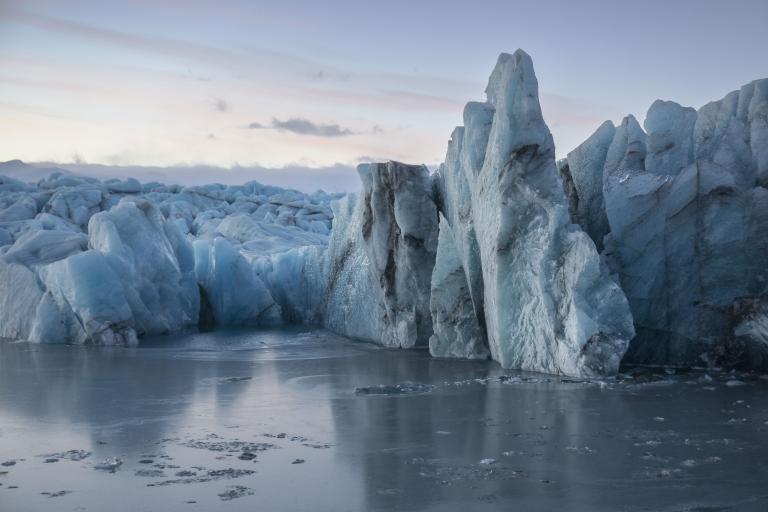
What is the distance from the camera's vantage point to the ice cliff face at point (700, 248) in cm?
1120

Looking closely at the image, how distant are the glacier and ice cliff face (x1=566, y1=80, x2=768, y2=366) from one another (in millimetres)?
19

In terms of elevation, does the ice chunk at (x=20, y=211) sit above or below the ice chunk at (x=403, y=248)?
above

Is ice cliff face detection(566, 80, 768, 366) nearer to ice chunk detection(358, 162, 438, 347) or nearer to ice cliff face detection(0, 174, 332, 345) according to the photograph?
ice chunk detection(358, 162, 438, 347)

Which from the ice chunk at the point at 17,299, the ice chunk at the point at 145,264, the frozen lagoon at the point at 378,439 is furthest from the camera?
the ice chunk at the point at 145,264

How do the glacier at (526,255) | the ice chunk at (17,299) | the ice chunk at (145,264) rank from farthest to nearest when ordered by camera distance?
the ice chunk at (145,264)
the ice chunk at (17,299)
the glacier at (526,255)

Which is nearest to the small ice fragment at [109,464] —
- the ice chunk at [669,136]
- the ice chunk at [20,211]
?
the ice chunk at [669,136]

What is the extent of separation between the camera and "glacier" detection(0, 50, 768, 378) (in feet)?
35.8

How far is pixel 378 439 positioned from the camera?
722 cm

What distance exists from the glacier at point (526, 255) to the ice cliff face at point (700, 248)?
0.02 meters

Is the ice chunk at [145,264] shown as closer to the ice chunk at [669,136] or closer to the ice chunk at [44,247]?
the ice chunk at [44,247]

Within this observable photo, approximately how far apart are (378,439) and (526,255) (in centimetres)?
472

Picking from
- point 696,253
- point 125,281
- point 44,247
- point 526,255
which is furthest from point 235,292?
point 696,253

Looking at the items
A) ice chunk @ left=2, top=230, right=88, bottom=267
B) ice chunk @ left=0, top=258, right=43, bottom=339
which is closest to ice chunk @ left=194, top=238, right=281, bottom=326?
ice chunk @ left=2, top=230, right=88, bottom=267

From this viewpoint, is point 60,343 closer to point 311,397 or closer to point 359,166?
point 359,166
